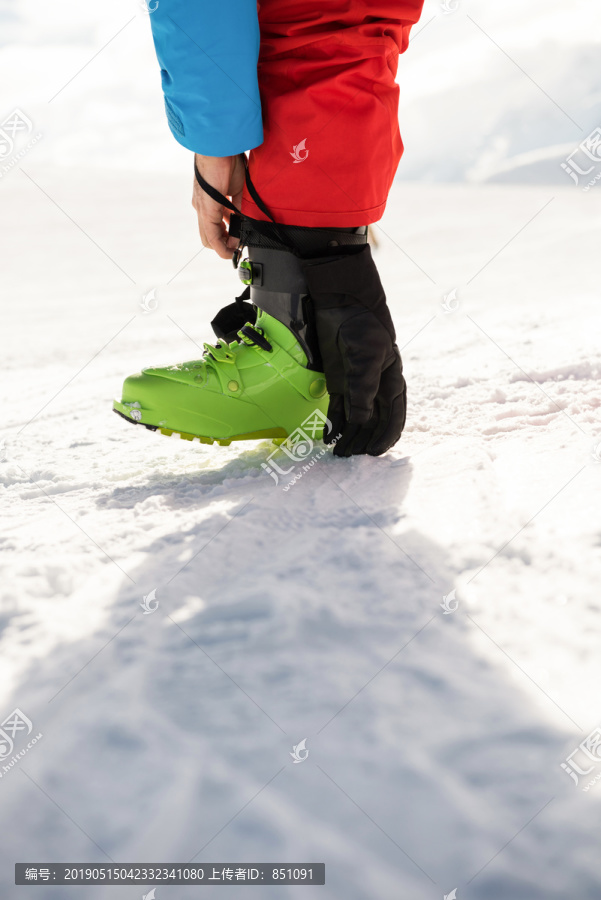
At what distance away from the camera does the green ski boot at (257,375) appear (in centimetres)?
107

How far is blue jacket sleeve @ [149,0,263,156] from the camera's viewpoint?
36.2 inches

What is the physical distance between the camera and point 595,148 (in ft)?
5.24

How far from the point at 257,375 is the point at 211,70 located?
45 centimetres

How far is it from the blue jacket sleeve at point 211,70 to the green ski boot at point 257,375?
0.49 feet

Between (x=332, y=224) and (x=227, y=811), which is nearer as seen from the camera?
(x=227, y=811)

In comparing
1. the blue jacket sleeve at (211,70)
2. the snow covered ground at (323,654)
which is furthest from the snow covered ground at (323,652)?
the blue jacket sleeve at (211,70)

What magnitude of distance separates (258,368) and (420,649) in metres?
0.60

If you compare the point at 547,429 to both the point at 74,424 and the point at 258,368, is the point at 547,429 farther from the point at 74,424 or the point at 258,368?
the point at 74,424

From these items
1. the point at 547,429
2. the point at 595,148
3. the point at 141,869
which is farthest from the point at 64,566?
the point at 595,148

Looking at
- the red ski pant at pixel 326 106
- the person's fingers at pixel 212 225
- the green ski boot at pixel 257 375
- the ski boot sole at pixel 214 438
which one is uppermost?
the red ski pant at pixel 326 106

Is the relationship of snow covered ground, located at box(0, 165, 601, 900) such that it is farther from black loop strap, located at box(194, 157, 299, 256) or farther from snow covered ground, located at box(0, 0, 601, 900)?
black loop strap, located at box(194, 157, 299, 256)

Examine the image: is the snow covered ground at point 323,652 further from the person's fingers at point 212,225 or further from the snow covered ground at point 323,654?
the person's fingers at point 212,225

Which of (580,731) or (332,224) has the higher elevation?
(332,224)

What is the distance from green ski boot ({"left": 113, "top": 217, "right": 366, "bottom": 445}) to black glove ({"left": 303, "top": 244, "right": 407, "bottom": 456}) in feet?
0.14
